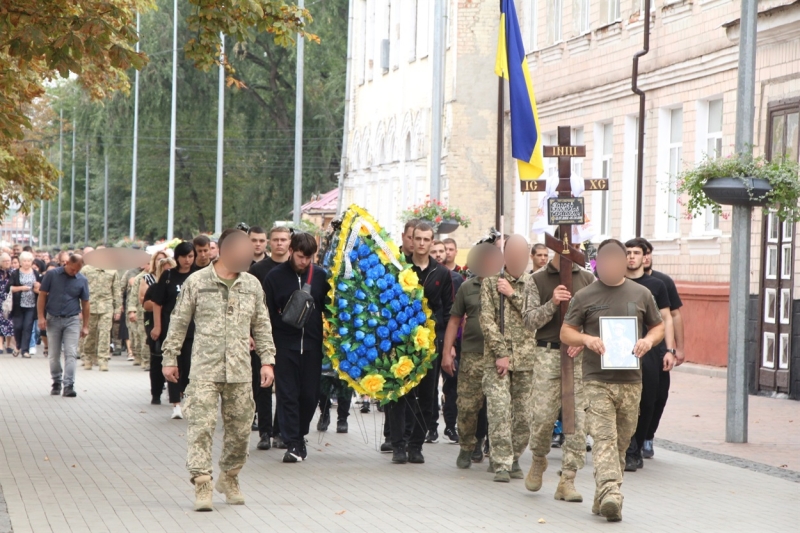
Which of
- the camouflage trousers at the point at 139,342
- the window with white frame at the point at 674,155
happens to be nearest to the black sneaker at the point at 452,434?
the camouflage trousers at the point at 139,342

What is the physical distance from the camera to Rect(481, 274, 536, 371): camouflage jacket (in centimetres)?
1123

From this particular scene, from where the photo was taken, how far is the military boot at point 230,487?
390 inches

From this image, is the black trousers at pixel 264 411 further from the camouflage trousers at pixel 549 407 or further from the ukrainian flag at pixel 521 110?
the camouflage trousers at pixel 549 407

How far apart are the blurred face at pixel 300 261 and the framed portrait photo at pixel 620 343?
370cm

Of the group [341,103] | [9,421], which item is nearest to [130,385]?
[9,421]

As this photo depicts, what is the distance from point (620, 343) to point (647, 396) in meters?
2.98

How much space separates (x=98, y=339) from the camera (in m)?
24.3

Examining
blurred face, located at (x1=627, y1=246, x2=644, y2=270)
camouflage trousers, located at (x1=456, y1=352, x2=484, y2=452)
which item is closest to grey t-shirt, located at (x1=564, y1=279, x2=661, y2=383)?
camouflage trousers, located at (x1=456, y1=352, x2=484, y2=452)

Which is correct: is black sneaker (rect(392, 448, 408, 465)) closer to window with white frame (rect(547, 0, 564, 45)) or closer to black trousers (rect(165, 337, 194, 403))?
black trousers (rect(165, 337, 194, 403))

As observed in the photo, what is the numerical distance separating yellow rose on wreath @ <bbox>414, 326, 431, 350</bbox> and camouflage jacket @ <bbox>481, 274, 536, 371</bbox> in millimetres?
1126

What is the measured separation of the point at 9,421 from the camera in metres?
15.5

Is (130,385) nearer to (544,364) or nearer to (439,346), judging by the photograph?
(439,346)

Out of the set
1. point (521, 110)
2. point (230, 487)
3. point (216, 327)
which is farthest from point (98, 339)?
point (216, 327)

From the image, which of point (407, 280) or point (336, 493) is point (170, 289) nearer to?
point (407, 280)
